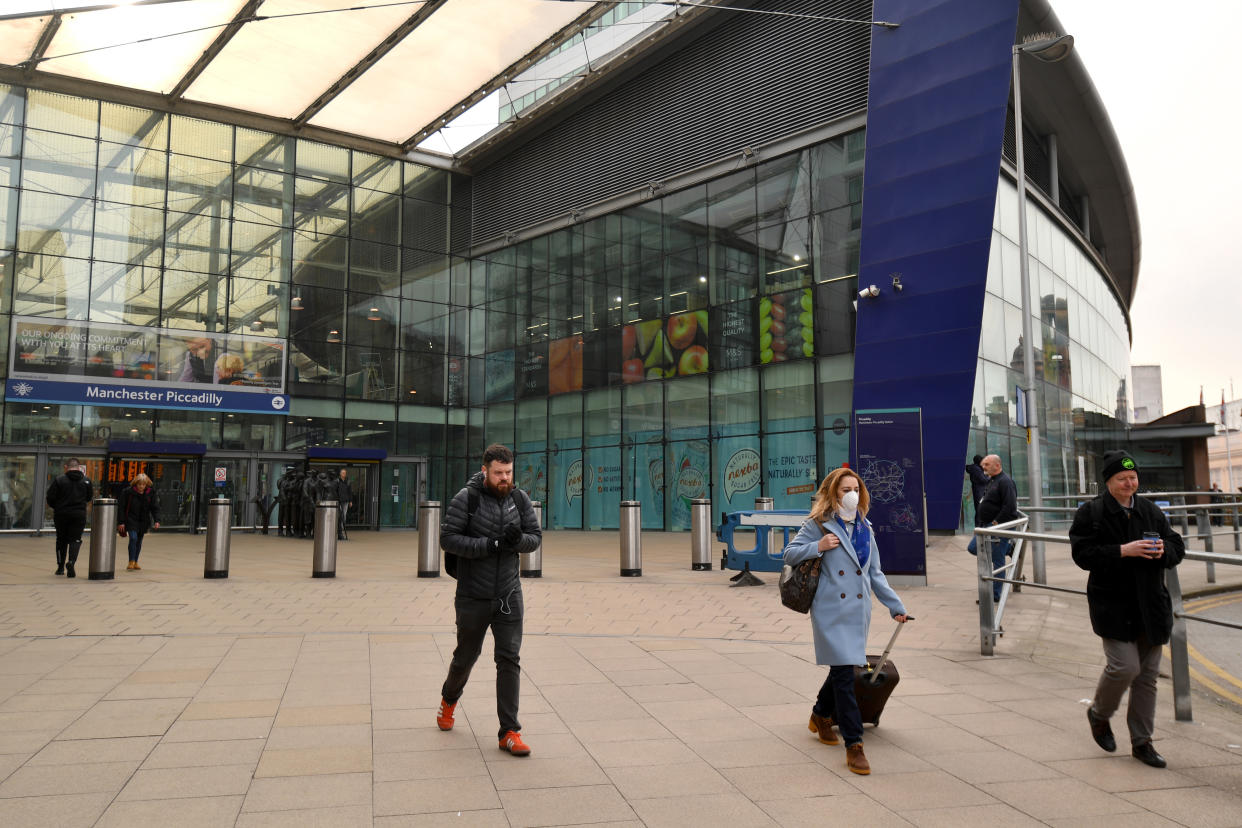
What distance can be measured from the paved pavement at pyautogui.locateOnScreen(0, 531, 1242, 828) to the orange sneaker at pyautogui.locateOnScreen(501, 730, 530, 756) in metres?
0.07

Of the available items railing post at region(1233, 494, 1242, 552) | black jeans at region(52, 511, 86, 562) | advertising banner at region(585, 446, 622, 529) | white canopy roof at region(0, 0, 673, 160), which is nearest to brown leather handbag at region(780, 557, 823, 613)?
railing post at region(1233, 494, 1242, 552)

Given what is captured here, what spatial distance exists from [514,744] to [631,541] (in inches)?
344

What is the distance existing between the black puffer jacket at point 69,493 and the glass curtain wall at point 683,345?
15.1m

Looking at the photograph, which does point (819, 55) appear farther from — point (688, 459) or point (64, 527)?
point (64, 527)

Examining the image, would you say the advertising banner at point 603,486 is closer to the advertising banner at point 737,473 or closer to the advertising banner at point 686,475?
the advertising banner at point 686,475

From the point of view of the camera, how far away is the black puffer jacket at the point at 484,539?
15.9 feet

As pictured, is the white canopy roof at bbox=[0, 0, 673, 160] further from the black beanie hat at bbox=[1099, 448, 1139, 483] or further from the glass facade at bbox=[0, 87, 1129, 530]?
the black beanie hat at bbox=[1099, 448, 1139, 483]

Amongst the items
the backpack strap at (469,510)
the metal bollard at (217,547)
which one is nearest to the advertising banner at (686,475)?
the metal bollard at (217,547)

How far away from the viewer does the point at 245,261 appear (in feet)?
94.1

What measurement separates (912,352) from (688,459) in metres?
7.74

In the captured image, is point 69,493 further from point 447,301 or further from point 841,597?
point 447,301

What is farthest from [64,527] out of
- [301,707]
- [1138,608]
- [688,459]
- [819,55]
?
[819,55]

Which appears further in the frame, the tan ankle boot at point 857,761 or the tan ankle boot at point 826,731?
the tan ankle boot at point 826,731

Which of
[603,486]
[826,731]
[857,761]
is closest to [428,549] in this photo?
[826,731]
